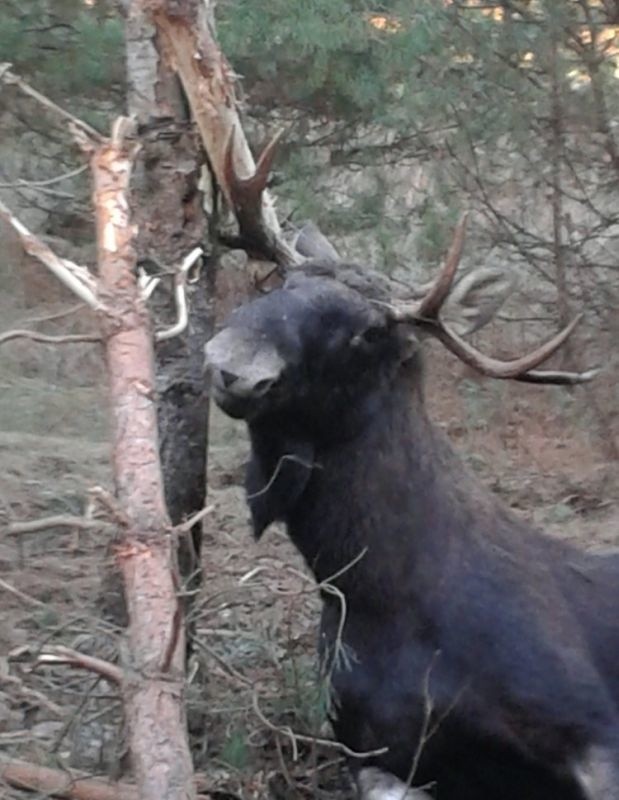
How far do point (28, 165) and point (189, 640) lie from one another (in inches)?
271

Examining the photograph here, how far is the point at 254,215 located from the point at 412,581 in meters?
1.43

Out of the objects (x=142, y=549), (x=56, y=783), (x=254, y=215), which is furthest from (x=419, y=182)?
(x=142, y=549)

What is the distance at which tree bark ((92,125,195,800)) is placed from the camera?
436cm

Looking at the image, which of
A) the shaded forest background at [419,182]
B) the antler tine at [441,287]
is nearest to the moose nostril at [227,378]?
the antler tine at [441,287]

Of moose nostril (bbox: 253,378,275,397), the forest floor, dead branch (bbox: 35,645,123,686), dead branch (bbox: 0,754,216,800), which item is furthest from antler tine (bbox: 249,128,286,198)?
dead branch (bbox: 0,754,216,800)

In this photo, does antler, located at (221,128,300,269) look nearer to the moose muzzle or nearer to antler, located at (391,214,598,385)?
antler, located at (391,214,598,385)

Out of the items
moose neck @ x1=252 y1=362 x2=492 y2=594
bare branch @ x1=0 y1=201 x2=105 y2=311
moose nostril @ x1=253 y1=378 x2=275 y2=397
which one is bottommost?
moose neck @ x1=252 y1=362 x2=492 y2=594

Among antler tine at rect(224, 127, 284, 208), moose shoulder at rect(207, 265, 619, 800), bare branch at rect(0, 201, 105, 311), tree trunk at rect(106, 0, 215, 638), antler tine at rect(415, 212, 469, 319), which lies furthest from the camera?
tree trunk at rect(106, 0, 215, 638)

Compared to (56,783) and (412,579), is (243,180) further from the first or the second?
(56,783)

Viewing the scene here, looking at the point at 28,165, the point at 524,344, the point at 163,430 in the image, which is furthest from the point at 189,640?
the point at 28,165

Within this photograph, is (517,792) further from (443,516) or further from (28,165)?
(28,165)

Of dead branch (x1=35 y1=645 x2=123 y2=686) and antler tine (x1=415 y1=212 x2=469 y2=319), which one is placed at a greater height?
antler tine (x1=415 y1=212 x2=469 y2=319)

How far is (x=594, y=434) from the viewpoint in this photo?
10672mm

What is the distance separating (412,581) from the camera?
5.54 metres
